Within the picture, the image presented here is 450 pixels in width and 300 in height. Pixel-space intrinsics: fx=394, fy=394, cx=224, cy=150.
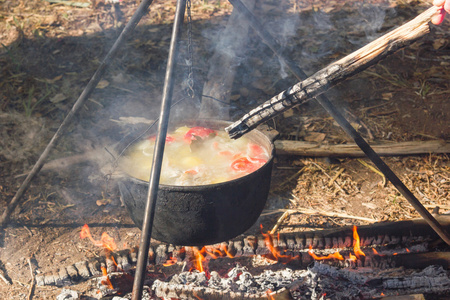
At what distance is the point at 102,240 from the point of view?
370 cm

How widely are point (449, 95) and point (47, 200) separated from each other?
204 inches

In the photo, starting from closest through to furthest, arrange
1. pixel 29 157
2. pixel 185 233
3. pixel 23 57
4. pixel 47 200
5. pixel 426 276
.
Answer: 1. pixel 185 233
2. pixel 426 276
3. pixel 47 200
4. pixel 29 157
5. pixel 23 57

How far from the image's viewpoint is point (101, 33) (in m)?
6.95

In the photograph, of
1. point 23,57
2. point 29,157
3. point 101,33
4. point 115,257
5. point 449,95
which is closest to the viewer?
point 115,257

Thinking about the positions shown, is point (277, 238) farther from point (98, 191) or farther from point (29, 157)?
point (29, 157)

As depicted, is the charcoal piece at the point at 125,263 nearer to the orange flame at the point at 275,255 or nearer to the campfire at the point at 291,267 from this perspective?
the campfire at the point at 291,267

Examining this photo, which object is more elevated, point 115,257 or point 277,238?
point 277,238

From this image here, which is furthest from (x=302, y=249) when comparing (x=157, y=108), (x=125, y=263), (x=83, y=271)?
(x=157, y=108)

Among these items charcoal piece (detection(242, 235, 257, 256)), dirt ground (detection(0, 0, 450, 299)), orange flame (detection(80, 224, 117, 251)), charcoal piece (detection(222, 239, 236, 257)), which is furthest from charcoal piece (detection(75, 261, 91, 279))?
charcoal piece (detection(242, 235, 257, 256))

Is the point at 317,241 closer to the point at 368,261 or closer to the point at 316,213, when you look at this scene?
the point at 368,261

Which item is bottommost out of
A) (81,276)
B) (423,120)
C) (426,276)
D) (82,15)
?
(81,276)

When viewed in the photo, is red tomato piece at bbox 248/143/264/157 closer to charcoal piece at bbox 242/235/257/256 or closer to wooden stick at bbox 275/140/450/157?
charcoal piece at bbox 242/235/257/256

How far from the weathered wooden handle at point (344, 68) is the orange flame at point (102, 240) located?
187cm

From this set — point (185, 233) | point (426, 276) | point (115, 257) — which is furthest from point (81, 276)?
point (426, 276)
